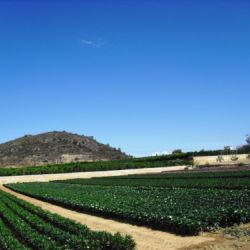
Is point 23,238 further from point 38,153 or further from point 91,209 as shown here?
point 38,153

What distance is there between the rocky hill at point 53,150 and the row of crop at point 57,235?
3241 inches

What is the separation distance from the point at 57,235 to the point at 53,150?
97.0m

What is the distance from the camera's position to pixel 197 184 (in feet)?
108

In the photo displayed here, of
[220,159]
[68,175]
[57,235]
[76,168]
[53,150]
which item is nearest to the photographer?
[57,235]

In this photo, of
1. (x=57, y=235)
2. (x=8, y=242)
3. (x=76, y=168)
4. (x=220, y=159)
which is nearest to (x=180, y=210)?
(x=57, y=235)

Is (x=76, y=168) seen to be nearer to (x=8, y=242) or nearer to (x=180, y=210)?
(x=180, y=210)

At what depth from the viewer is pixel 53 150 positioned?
112312mm

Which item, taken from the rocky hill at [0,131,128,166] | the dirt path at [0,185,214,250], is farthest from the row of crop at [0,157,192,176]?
the dirt path at [0,185,214,250]

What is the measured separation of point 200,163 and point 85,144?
2147 inches

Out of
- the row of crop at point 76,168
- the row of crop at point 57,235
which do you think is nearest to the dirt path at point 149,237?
A: the row of crop at point 57,235

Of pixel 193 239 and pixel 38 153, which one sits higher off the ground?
pixel 38 153

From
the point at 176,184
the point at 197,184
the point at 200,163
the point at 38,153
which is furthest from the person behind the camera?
the point at 38,153

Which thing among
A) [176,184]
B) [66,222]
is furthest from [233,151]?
[66,222]

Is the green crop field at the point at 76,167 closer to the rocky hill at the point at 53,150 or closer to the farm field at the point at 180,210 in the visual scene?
the rocky hill at the point at 53,150
